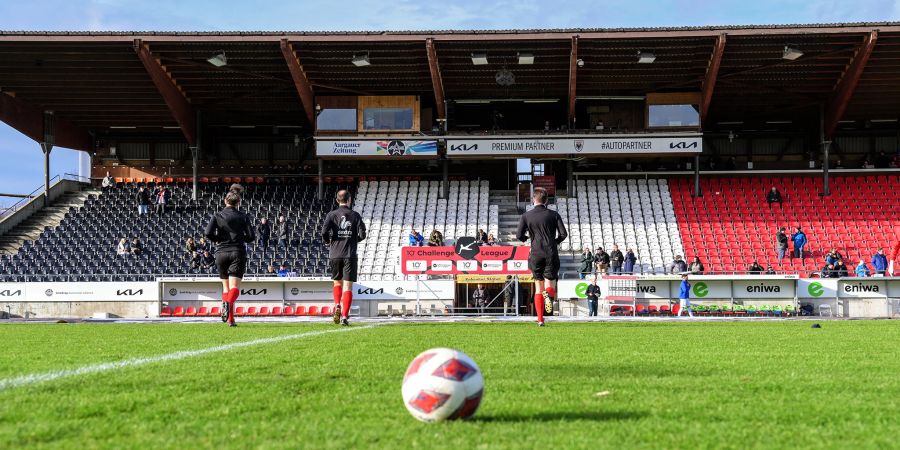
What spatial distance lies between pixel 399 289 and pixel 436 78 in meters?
8.36

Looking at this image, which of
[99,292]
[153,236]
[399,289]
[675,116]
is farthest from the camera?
[675,116]

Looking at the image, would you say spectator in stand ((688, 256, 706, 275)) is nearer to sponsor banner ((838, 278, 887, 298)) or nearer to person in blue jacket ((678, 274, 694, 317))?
person in blue jacket ((678, 274, 694, 317))

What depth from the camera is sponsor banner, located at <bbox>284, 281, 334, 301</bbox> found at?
30.5 metres

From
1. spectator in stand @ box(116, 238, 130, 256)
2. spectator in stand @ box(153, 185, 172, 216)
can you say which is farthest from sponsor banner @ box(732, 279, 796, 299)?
spectator in stand @ box(153, 185, 172, 216)

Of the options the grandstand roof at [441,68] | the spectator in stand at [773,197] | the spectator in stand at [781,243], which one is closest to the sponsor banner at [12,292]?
the grandstand roof at [441,68]

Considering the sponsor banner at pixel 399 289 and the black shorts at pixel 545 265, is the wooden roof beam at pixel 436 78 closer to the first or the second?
the sponsor banner at pixel 399 289

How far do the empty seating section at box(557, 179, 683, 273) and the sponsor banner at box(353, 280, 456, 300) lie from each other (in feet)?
20.7

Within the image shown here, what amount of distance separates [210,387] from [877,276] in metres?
29.1

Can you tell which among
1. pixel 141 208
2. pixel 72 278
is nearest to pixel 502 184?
pixel 141 208

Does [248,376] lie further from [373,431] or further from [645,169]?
[645,169]

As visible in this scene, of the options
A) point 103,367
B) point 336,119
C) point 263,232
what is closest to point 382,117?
point 336,119

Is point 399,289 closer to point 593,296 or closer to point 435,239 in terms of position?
point 435,239

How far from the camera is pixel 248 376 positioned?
18.4 ft

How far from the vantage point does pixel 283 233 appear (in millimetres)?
33938
